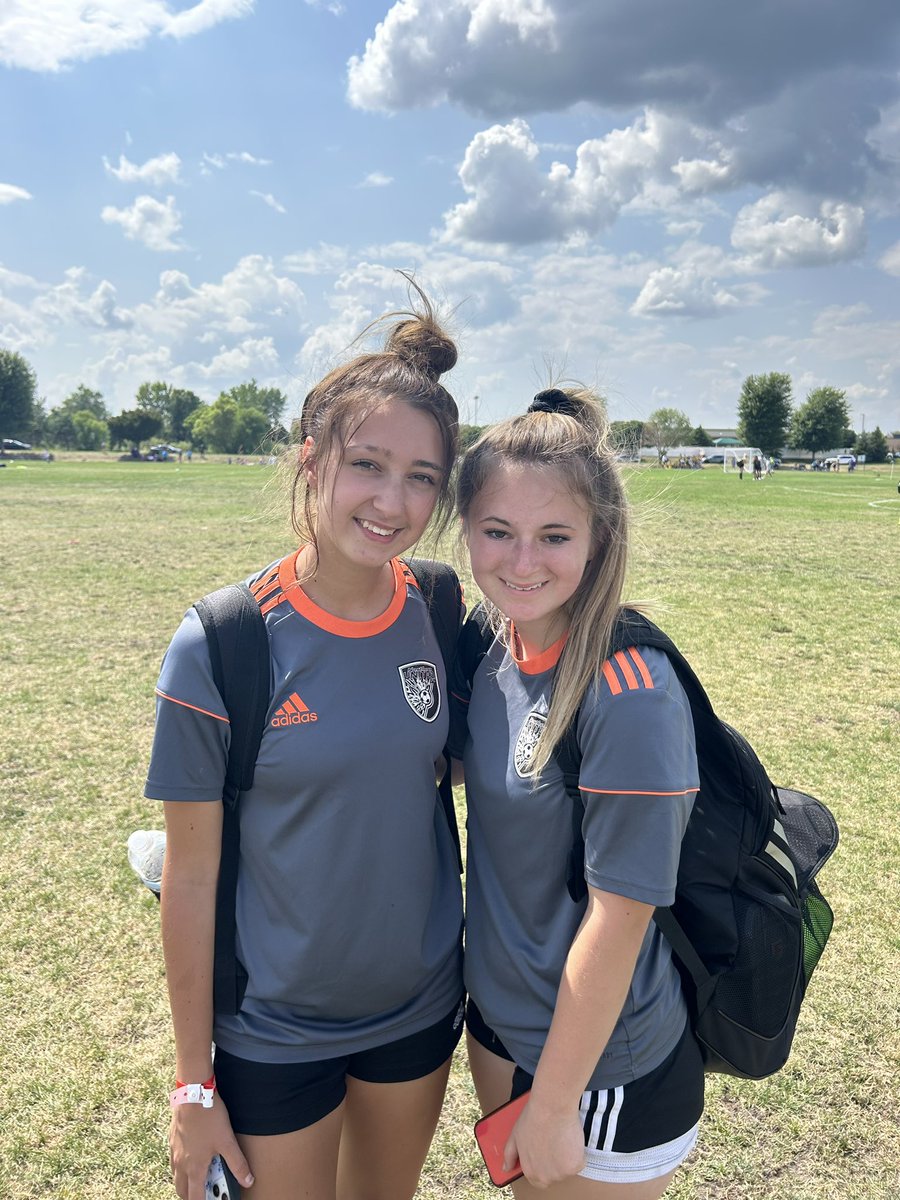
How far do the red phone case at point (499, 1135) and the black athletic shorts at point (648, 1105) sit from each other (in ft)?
0.22

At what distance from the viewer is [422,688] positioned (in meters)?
2.03

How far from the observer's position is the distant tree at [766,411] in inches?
3740

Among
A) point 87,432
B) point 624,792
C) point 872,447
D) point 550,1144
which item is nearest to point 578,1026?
point 550,1144

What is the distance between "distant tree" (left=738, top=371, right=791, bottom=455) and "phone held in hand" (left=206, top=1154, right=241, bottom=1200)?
10161 centimetres

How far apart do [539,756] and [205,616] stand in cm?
76

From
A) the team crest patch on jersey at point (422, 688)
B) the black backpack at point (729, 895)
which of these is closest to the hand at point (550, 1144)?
the black backpack at point (729, 895)

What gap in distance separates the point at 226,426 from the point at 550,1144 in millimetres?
114690

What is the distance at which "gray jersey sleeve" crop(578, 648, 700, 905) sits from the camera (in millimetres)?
1577

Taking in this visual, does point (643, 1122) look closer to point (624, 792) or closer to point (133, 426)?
point (624, 792)

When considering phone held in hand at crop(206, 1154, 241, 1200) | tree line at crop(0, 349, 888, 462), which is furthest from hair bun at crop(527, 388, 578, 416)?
tree line at crop(0, 349, 888, 462)

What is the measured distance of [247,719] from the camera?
1816 mm

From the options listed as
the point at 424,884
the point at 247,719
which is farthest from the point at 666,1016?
the point at 247,719

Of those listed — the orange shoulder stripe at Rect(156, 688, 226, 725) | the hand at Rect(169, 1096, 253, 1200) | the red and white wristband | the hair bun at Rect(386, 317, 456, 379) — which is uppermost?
the hair bun at Rect(386, 317, 456, 379)

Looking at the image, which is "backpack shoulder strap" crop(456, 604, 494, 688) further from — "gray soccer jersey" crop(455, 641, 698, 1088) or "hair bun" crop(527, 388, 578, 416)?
"hair bun" crop(527, 388, 578, 416)
